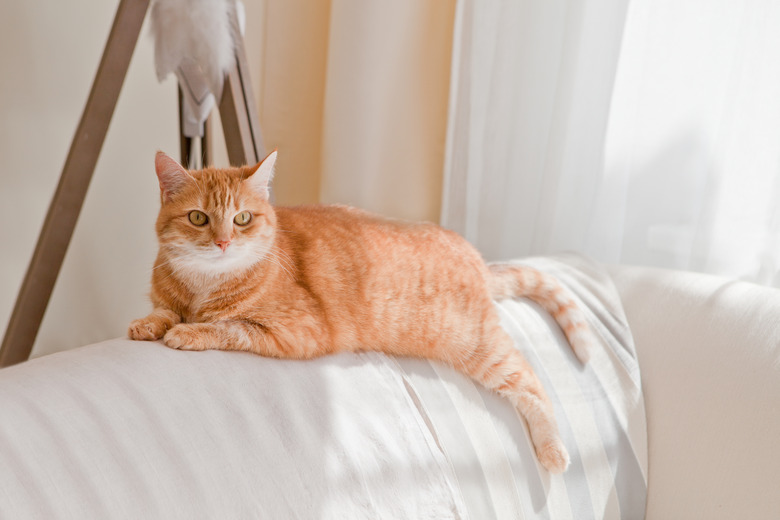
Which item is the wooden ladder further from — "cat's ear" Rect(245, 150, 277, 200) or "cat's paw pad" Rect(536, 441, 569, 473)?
"cat's paw pad" Rect(536, 441, 569, 473)

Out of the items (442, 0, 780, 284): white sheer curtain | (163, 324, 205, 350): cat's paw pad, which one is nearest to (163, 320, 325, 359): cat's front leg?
(163, 324, 205, 350): cat's paw pad

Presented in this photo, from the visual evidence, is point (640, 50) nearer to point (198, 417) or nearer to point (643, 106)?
point (643, 106)

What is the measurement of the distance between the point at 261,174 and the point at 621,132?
1.09 meters

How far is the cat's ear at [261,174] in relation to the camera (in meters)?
1.08

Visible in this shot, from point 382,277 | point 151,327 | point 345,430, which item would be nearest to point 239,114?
point 382,277

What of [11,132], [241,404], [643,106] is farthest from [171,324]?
[643,106]

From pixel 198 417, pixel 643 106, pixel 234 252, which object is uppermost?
pixel 643 106

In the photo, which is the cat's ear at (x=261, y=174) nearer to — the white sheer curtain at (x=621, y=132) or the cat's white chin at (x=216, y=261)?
the cat's white chin at (x=216, y=261)

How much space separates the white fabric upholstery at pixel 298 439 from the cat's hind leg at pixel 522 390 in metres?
0.02

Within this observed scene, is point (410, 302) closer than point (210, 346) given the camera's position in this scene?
No

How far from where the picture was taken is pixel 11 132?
Result: 73.7 inches

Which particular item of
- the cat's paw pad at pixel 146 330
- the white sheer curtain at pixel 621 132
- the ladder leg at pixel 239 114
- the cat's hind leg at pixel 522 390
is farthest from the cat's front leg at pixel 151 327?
the white sheer curtain at pixel 621 132

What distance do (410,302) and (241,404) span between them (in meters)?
0.43

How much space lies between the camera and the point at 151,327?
39.8 inches
